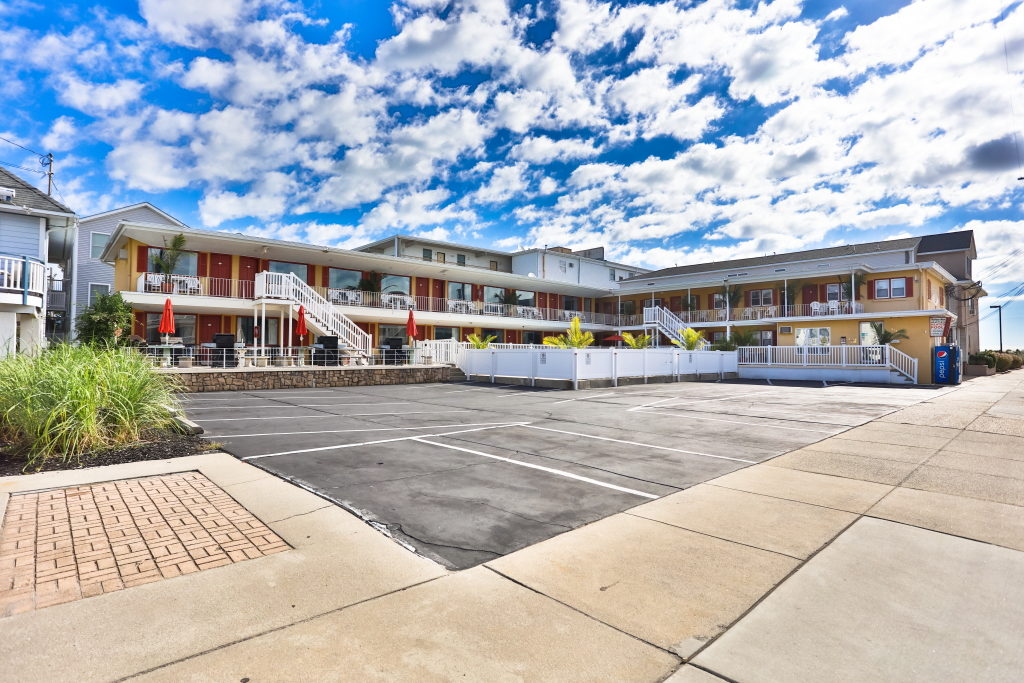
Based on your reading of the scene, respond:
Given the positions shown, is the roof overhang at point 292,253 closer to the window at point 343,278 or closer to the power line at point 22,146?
the window at point 343,278

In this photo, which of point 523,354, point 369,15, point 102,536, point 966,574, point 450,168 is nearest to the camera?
point 966,574

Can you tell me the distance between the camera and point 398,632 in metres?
2.60

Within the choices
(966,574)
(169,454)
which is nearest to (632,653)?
(966,574)

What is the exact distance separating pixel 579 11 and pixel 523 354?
39.3ft

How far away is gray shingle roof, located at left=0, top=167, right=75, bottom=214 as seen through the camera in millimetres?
18688

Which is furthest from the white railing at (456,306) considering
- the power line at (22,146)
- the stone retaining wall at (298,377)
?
the power line at (22,146)

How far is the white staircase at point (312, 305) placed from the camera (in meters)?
21.5

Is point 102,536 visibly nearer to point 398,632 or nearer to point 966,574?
point 398,632

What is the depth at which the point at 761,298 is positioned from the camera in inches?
1345

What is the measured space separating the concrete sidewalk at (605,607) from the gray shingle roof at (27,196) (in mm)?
21916

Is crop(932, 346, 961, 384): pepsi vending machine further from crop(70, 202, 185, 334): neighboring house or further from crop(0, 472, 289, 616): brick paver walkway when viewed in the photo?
crop(70, 202, 185, 334): neighboring house

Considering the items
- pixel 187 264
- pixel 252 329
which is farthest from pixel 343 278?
pixel 187 264

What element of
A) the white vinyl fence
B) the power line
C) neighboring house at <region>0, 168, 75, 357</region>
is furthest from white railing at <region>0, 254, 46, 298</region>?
the power line

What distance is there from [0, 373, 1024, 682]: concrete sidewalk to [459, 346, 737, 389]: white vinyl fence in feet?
46.9
